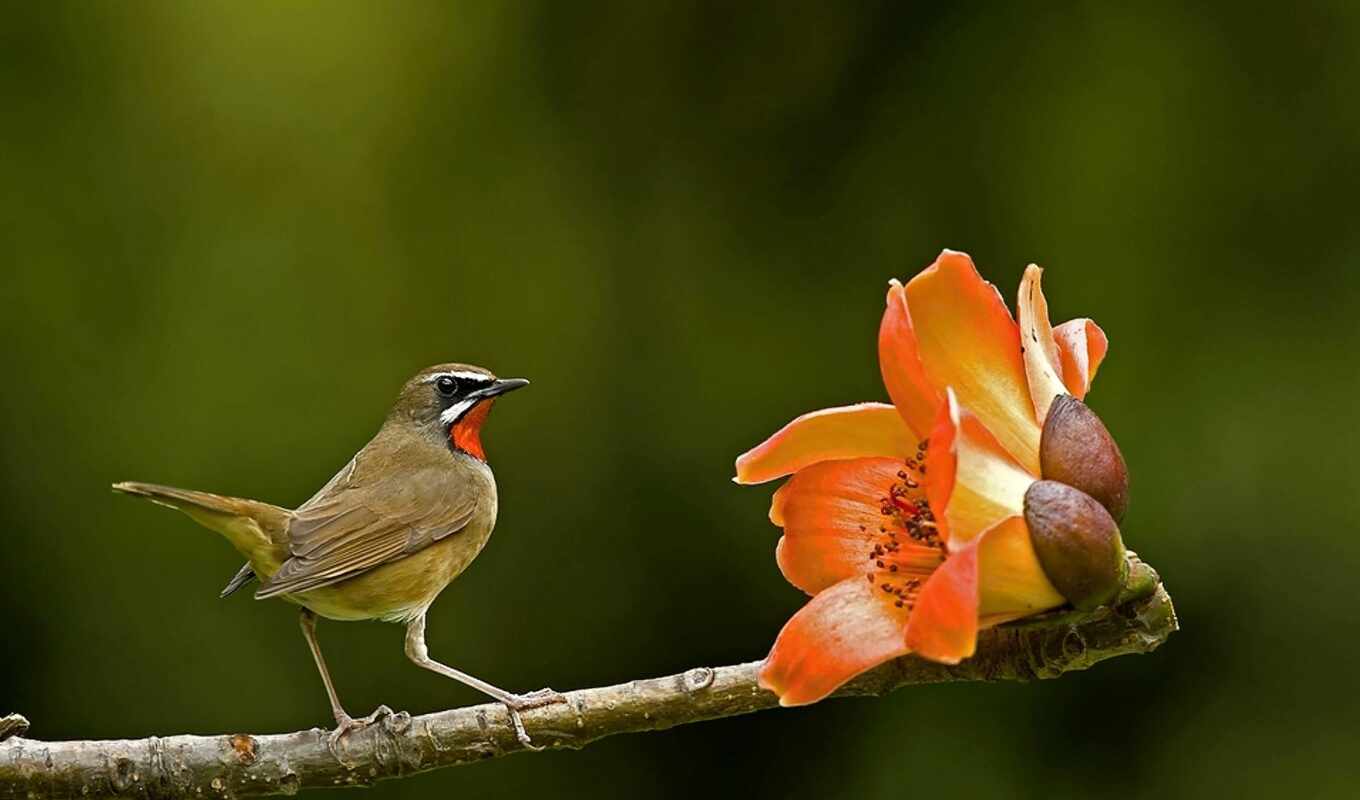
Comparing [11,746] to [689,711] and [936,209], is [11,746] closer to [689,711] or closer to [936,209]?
[689,711]

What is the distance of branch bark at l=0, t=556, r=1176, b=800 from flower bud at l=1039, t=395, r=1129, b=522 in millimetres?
156

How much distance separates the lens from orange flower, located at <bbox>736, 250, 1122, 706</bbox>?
1.15m

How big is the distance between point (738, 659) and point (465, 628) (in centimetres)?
69

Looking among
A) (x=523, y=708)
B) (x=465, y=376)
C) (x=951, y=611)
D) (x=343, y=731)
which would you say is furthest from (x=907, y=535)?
(x=465, y=376)

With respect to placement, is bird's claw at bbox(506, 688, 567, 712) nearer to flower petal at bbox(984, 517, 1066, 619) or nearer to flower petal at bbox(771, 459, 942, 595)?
flower petal at bbox(771, 459, 942, 595)

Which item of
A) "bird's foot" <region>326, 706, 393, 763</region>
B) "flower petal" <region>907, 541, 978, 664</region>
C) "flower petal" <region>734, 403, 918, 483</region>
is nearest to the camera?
"flower petal" <region>907, 541, 978, 664</region>

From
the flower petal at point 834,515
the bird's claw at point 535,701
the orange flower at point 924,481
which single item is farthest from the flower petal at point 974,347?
the bird's claw at point 535,701

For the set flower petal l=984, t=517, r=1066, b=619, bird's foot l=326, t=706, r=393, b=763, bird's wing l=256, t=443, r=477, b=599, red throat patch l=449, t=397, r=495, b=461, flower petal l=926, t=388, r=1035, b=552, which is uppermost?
flower petal l=926, t=388, r=1035, b=552

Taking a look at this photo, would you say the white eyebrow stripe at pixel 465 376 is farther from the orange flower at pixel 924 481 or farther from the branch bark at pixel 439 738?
the orange flower at pixel 924 481

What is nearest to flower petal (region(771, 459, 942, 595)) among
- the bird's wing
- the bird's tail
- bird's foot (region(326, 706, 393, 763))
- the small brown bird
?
bird's foot (region(326, 706, 393, 763))

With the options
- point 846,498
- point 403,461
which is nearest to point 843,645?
point 846,498

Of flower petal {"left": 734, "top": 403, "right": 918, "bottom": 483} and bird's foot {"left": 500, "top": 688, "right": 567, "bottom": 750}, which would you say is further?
bird's foot {"left": 500, "top": 688, "right": 567, "bottom": 750}

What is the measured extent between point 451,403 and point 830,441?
67.3 inches

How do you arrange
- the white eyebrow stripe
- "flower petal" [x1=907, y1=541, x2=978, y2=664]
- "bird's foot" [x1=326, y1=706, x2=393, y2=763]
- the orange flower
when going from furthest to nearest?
the white eyebrow stripe → "bird's foot" [x1=326, y1=706, x2=393, y2=763] → the orange flower → "flower petal" [x1=907, y1=541, x2=978, y2=664]
